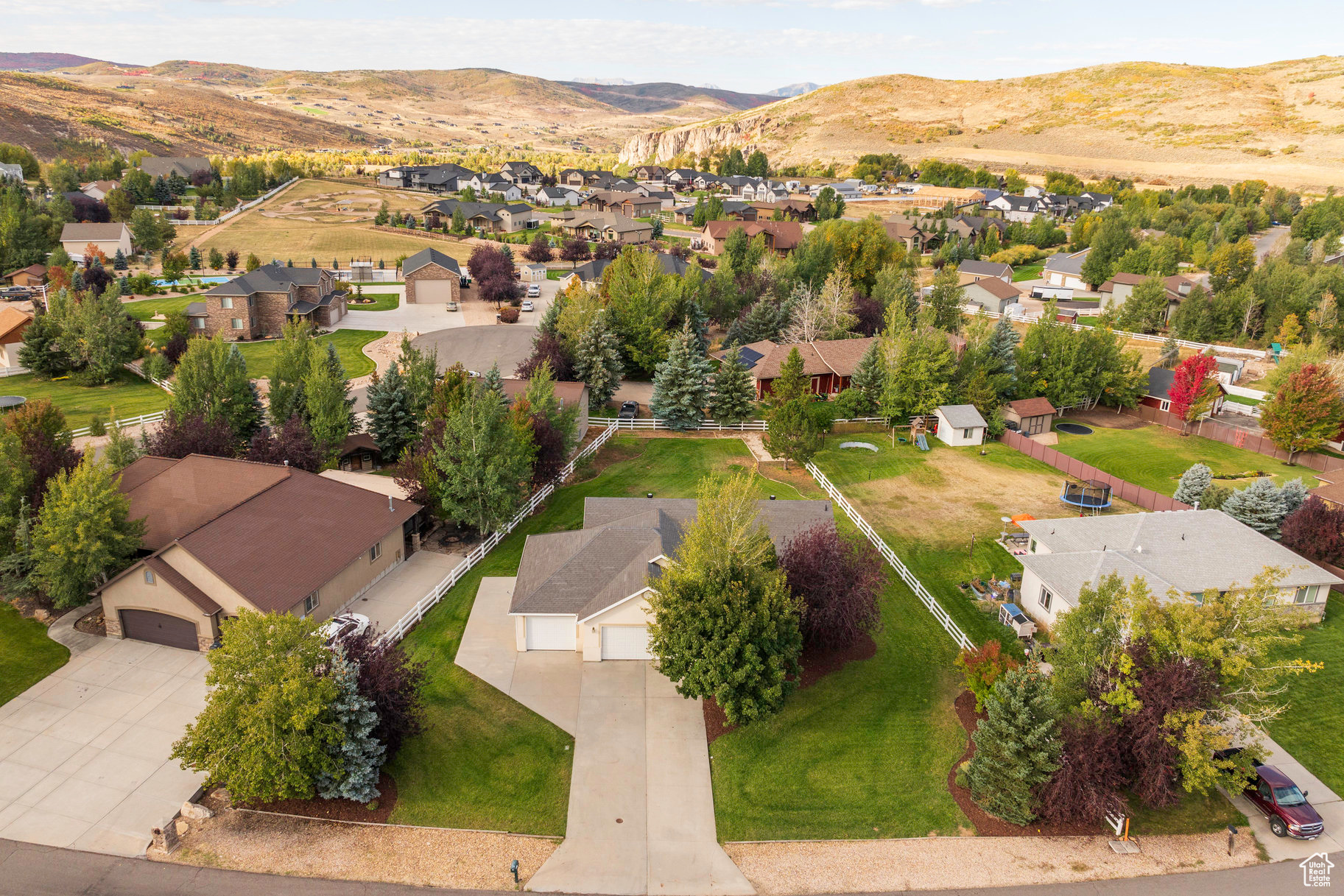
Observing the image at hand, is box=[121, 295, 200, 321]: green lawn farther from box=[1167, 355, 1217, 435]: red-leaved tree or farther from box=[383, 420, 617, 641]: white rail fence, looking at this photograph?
box=[1167, 355, 1217, 435]: red-leaved tree

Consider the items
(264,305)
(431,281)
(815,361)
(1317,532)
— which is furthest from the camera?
(431,281)

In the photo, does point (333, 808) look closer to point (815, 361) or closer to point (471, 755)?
point (471, 755)

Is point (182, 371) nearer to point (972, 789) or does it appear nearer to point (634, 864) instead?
point (634, 864)

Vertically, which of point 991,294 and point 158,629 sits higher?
point 991,294

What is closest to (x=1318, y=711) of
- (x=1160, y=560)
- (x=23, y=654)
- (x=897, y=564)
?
(x=1160, y=560)

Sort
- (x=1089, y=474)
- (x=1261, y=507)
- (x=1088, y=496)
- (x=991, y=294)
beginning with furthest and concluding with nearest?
1. (x=991, y=294)
2. (x=1089, y=474)
3. (x=1088, y=496)
4. (x=1261, y=507)

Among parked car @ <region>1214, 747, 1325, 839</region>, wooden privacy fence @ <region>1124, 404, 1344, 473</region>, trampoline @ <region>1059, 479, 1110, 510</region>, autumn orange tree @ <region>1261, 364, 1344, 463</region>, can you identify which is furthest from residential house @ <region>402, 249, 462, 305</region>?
parked car @ <region>1214, 747, 1325, 839</region>

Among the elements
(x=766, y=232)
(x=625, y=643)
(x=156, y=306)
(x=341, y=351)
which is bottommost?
(x=625, y=643)
